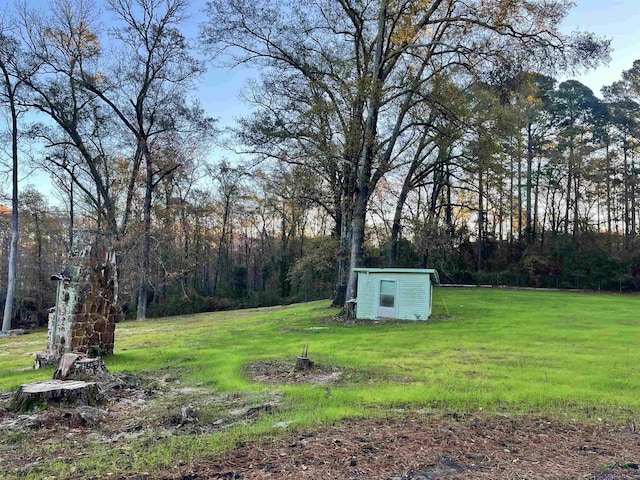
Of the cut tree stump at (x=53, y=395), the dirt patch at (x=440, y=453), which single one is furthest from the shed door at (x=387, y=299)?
the cut tree stump at (x=53, y=395)

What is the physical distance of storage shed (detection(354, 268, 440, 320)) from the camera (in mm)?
14562

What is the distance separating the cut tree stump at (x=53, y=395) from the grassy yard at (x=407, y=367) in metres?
1.52

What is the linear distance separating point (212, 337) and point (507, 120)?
38.3 ft

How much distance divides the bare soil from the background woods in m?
10.5

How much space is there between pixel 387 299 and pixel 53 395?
11349 millimetres

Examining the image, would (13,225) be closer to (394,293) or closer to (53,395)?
(394,293)

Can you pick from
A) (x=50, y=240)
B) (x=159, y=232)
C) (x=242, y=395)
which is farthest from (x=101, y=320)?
(x=50, y=240)

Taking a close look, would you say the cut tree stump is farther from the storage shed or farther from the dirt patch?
the storage shed

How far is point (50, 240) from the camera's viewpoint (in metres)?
28.2

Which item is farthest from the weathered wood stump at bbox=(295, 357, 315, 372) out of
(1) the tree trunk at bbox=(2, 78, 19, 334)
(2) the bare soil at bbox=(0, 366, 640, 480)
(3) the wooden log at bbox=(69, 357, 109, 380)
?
(1) the tree trunk at bbox=(2, 78, 19, 334)

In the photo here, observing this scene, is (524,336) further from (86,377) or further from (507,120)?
(86,377)

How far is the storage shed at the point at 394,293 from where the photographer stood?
14562 millimetres

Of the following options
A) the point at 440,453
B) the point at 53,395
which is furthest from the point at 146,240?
the point at 440,453

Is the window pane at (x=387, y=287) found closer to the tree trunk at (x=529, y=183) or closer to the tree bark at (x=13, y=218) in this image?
the tree bark at (x=13, y=218)
